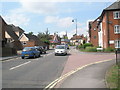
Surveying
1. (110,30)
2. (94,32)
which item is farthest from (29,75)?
(94,32)

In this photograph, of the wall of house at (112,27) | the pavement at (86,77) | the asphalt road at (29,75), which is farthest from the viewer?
the wall of house at (112,27)

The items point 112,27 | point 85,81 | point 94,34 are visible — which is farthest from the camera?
point 94,34

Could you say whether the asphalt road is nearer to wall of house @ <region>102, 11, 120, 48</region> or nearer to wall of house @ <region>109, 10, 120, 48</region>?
wall of house @ <region>102, 11, 120, 48</region>

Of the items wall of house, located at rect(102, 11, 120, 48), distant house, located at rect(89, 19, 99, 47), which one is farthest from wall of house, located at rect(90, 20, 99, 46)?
wall of house, located at rect(102, 11, 120, 48)

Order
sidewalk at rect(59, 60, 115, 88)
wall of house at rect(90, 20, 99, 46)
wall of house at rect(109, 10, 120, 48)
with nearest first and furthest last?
sidewalk at rect(59, 60, 115, 88)
wall of house at rect(109, 10, 120, 48)
wall of house at rect(90, 20, 99, 46)

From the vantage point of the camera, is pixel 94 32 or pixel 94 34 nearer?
pixel 94 34

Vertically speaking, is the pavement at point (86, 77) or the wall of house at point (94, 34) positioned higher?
the wall of house at point (94, 34)

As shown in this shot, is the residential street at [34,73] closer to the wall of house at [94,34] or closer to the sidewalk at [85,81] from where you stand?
the sidewalk at [85,81]

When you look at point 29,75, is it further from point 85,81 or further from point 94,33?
point 94,33

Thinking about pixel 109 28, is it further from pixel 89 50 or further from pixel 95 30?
pixel 95 30

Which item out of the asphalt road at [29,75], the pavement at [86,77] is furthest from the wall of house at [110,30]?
the asphalt road at [29,75]

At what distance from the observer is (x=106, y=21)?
36594mm

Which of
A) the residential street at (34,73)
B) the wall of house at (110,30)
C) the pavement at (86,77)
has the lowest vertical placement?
the residential street at (34,73)

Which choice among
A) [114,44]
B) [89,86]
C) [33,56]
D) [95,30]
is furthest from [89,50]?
[95,30]
